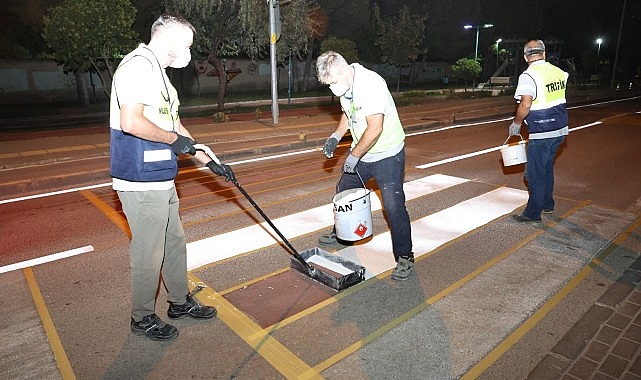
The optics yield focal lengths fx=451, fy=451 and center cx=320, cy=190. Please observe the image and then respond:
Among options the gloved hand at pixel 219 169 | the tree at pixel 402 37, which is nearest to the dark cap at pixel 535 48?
the gloved hand at pixel 219 169

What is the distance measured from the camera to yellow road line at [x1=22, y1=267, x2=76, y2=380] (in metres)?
3.07

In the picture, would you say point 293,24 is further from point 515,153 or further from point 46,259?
point 46,259

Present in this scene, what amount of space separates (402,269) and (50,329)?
3020 mm

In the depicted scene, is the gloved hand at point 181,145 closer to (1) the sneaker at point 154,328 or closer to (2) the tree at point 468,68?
(1) the sneaker at point 154,328

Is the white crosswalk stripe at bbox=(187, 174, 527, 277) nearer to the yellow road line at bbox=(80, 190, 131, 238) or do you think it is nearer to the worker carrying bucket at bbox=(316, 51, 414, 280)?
the worker carrying bucket at bbox=(316, 51, 414, 280)

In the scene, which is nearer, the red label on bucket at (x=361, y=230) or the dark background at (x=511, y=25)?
the red label on bucket at (x=361, y=230)

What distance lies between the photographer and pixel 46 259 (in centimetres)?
484

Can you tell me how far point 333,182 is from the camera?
796 centimetres

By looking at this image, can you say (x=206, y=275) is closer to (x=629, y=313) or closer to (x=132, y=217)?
(x=132, y=217)

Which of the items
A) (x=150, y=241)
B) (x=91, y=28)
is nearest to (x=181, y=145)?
(x=150, y=241)

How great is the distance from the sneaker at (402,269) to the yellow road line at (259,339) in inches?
56.0

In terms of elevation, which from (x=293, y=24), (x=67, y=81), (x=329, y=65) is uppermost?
(x=293, y=24)

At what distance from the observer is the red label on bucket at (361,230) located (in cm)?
404

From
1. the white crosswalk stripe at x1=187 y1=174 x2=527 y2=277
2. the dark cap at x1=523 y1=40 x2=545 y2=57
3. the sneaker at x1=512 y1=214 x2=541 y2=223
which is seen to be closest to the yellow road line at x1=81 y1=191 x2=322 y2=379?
the white crosswalk stripe at x1=187 y1=174 x2=527 y2=277
